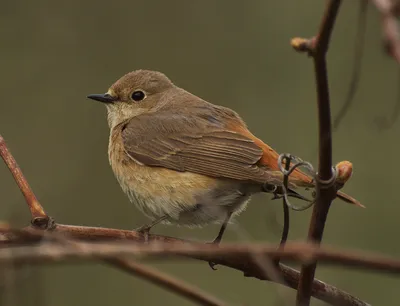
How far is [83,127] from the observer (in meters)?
6.19

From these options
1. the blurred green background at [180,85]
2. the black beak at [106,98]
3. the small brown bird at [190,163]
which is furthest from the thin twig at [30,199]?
the blurred green background at [180,85]

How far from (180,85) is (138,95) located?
1688 millimetres

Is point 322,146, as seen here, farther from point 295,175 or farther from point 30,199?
point 295,175

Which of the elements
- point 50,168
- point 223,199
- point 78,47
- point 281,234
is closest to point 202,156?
point 223,199

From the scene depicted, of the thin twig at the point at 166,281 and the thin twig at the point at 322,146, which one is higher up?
the thin twig at the point at 322,146

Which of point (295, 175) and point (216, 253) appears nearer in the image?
point (216, 253)

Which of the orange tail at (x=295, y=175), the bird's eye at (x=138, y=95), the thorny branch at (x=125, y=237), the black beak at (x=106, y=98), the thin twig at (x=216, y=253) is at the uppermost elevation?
the bird's eye at (x=138, y=95)

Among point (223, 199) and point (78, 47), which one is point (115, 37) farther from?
point (223, 199)

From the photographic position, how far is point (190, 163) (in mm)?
3811

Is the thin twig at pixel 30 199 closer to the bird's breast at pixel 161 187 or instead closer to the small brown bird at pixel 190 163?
the small brown bird at pixel 190 163

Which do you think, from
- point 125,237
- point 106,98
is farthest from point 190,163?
point 125,237

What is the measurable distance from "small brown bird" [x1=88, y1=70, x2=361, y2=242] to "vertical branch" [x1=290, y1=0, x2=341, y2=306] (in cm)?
144

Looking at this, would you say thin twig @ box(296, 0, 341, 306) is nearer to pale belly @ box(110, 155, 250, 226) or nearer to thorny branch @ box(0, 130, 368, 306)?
thorny branch @ box(0, 130, 368, 306)

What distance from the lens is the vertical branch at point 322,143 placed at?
1.35 meters
